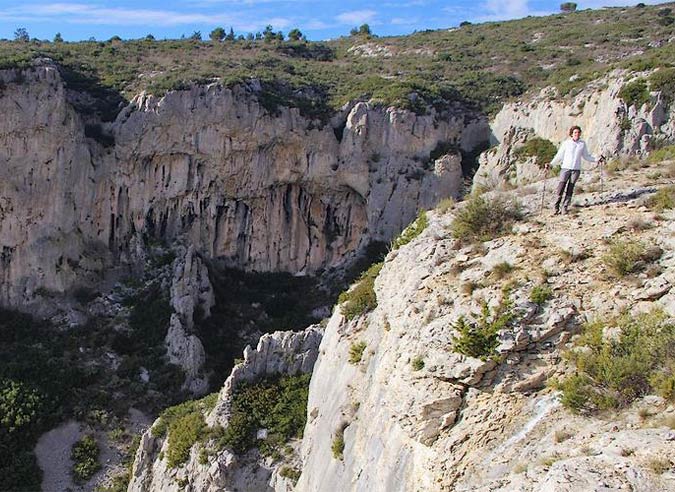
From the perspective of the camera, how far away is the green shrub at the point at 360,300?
574 inches

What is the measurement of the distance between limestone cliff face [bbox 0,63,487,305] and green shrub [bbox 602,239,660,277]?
2880cm

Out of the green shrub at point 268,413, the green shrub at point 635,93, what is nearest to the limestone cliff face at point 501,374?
the green shrub at point 268,413

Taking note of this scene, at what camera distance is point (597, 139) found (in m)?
29.0

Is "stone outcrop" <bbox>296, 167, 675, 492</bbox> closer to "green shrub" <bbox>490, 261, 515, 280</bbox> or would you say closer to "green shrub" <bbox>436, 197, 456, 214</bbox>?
"green shrub" <bbox>490, 261, 515, 280</bbox>

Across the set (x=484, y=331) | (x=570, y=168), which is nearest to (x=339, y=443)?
(x=484, y=331)

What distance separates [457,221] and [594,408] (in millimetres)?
5096

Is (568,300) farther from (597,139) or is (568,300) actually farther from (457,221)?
(597,139)

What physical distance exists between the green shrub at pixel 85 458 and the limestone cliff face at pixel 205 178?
11256mm

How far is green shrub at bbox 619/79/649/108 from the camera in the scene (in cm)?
2777

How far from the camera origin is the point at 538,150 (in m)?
33.0

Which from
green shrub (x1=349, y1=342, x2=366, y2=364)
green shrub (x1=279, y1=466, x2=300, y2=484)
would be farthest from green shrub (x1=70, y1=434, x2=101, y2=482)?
green shrub (x1=349, y1=342, x2=366, y2=364)

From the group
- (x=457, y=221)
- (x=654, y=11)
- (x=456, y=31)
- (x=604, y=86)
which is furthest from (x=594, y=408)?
(x=456, y=31)

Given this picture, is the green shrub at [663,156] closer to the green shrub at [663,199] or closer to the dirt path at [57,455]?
the green shrub at [663,199]

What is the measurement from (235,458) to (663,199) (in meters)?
14.0
